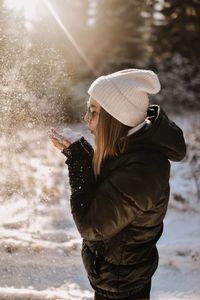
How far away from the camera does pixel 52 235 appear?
5.53 meters

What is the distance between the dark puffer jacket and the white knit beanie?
0.08 m

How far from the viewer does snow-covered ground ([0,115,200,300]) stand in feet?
14.1

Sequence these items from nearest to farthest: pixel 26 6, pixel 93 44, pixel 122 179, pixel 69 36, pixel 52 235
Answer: pixel 122 179 → pixel 52 235 → pixel 26 6 → pixel 69 36 → pixel 93 44

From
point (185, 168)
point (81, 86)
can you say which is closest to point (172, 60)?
point (81, 86)

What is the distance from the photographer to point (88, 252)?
215 centimetres

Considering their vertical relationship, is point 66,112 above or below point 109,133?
below

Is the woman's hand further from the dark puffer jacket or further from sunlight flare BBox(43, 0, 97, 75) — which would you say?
sunlight flare BBox(43, 0, 97, 75)

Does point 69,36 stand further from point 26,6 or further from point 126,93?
point 126,93

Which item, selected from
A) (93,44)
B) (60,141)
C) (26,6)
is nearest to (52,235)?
(60,141)

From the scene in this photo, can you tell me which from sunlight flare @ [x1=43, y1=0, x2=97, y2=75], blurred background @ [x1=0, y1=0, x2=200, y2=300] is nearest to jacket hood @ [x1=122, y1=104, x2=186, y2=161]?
blurred background @ [x1=0, y1=0, x2=200, y2=300]

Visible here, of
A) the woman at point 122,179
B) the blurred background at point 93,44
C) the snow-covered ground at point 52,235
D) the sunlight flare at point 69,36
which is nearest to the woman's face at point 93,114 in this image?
the woman at point 122,179

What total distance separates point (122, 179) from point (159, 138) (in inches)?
9.8

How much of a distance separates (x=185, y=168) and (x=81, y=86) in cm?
523

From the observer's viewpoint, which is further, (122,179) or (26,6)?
(26,6)
